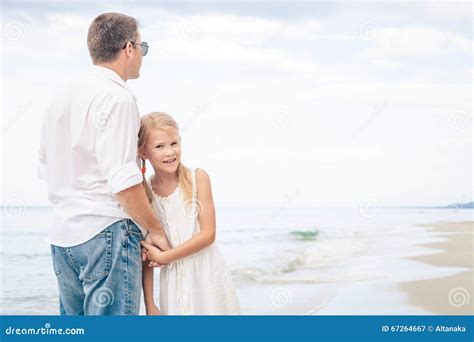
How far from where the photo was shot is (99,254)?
8.35ft

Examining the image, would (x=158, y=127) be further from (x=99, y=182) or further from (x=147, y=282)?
(x=147, y=282)

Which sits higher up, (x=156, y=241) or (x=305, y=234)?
(x=305, y=234)

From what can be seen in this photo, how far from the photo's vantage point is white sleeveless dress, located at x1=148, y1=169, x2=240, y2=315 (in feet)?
9.22

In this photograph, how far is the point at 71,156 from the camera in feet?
8.58

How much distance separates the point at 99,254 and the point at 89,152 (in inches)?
14.7

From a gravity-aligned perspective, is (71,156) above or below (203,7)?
below

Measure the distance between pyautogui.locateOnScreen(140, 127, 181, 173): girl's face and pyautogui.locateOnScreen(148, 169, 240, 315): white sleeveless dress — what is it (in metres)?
0.11

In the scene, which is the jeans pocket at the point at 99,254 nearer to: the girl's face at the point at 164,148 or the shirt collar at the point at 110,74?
the girl's face at the point at 164,148

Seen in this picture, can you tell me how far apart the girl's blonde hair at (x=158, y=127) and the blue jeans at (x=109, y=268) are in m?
0.27

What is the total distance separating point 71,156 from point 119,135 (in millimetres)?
244

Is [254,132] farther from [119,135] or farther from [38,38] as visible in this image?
[119,135]

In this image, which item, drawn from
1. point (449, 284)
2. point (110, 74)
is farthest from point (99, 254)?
point (449, 284)

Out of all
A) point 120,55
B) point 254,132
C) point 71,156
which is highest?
point 254,132

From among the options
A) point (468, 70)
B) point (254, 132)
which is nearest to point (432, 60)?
point (468, 70)
